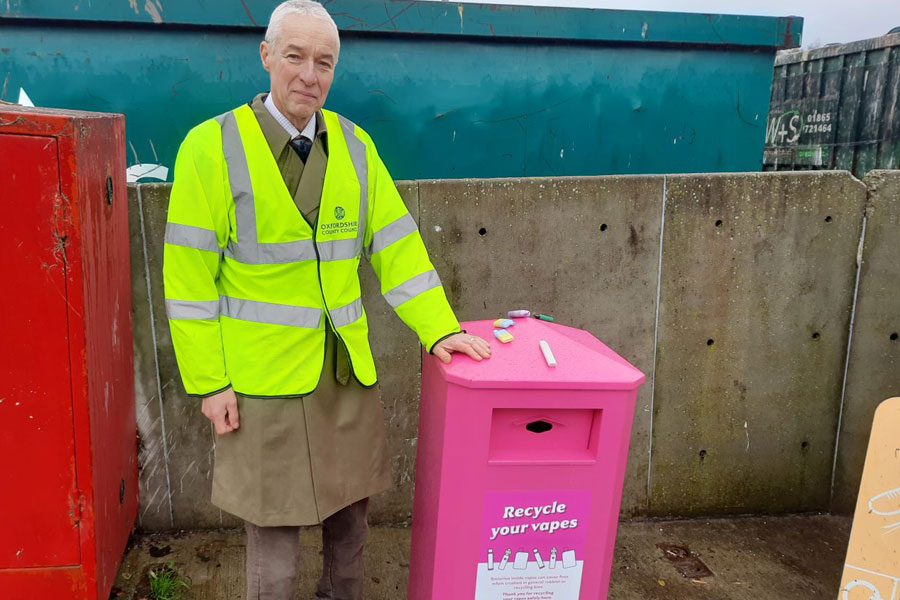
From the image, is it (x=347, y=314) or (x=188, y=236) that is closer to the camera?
(x=188, y=236)

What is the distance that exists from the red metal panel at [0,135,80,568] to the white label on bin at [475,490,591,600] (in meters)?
1.24

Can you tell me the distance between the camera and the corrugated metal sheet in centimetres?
713

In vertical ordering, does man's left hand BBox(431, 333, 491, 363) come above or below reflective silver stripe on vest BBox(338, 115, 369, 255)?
below

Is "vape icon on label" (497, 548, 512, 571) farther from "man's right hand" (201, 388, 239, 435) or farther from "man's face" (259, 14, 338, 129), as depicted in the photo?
"man's face" (259, 14, 338, 129)

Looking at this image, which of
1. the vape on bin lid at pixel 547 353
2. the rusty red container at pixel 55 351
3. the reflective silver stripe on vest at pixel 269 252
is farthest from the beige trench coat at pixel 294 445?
the vape on bin lid at pixel 547 353

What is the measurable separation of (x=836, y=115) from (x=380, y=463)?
24.6ft

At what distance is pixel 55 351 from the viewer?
2.04 m

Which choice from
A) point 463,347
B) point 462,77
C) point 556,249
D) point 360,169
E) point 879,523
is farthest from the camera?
point 462,77

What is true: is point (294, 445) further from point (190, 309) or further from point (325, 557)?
point (325, 557)

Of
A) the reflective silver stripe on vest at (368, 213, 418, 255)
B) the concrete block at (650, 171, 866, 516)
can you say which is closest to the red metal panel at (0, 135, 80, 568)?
the reflective silver stripe on vest at (368, 213, 418, 255)

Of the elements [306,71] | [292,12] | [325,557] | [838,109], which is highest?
[838,109]

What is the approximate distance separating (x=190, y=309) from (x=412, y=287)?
0.62 m

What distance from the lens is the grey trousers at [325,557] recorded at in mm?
2104

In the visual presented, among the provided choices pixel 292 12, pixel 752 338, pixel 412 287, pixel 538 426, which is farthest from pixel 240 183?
pixel 752 338
